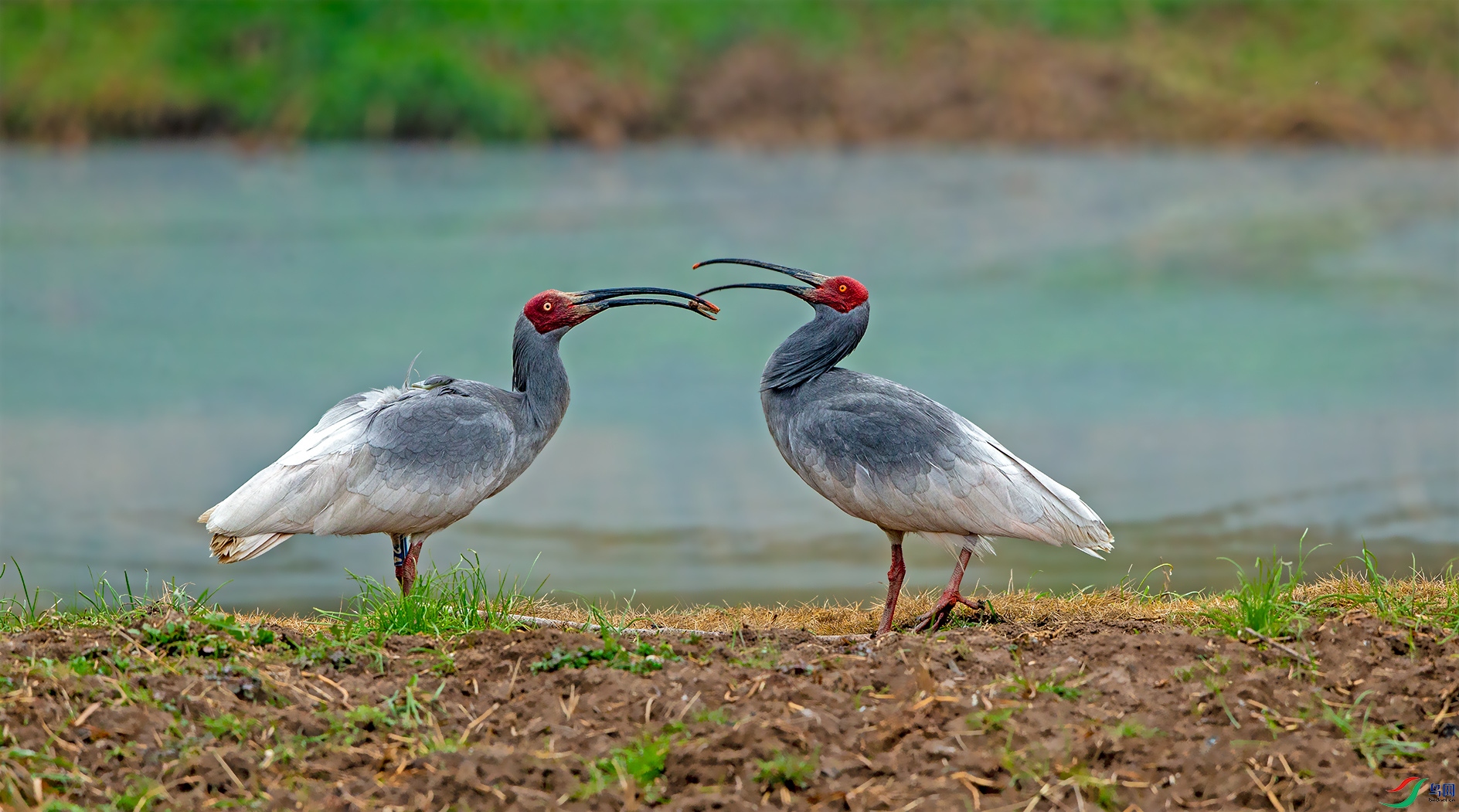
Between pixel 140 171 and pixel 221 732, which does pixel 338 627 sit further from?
pixel 140 171

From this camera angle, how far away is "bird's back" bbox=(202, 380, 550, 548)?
6191 millimetres

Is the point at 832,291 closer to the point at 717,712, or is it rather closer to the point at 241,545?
the point at 717,712

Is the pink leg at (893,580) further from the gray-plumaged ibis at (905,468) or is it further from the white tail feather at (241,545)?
the white tail feather at (241,545)

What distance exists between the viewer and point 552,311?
6.92 metres

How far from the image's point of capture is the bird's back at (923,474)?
6195 mm

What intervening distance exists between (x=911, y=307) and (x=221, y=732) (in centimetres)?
1328

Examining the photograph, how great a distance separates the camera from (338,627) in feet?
18.2

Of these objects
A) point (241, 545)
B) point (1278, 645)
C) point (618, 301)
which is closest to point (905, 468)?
point (618, 301)

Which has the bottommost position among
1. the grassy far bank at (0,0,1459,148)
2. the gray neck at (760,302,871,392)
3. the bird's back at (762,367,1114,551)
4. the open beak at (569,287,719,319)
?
the bird's back at (762,367,1114,551)

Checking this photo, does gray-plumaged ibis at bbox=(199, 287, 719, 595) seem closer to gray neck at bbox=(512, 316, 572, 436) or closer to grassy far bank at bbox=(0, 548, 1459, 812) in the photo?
gray neck at bbox=(512, 316, 572, 436)

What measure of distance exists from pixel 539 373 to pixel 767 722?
2.88 meters

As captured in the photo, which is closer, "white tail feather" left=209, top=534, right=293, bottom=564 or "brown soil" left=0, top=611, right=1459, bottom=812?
"brown soil" left=0, top=611, right=1459, bottom=812

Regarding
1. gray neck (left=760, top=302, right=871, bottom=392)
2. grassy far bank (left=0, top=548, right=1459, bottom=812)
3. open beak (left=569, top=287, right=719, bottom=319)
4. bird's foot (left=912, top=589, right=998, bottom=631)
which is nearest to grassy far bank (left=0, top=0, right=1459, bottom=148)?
open beak (left=569, top=287, right=719, bottom=319)

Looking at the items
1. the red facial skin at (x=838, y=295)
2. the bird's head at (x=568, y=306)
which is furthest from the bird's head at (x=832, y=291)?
the bird's head at (x=568, y=306)
